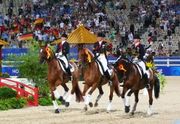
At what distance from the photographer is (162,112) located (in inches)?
934

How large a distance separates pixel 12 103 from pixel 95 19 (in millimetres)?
27618

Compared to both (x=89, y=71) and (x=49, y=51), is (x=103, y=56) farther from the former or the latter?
(x=49, y=51)

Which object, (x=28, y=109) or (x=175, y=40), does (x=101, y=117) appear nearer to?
(x=28, y=109)

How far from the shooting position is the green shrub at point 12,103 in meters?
25.0

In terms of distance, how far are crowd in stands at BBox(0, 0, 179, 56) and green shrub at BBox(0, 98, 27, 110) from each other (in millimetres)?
21804

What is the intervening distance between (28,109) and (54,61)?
6.89 ft

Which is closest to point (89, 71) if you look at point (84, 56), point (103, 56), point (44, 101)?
point (84, 56)

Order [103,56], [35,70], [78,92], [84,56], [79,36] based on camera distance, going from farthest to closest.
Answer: [79,36] → [35,70] → [78,92] → [103,56] → [84,56]

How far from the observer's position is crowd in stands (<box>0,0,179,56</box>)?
163 feet

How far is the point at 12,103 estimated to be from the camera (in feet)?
83.1

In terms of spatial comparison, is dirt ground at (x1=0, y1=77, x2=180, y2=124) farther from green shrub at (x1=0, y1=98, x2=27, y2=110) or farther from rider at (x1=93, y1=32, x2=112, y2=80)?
rider at (x1=93, y1=32, x2=112, y2=80)

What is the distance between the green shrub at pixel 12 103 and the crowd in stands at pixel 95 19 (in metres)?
21.8

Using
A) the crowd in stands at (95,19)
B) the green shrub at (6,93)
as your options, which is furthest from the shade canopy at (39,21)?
the green shrub at (6,93)

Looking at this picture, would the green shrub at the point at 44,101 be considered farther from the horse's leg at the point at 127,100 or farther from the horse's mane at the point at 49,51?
the horse's leg at the point at 127,100
